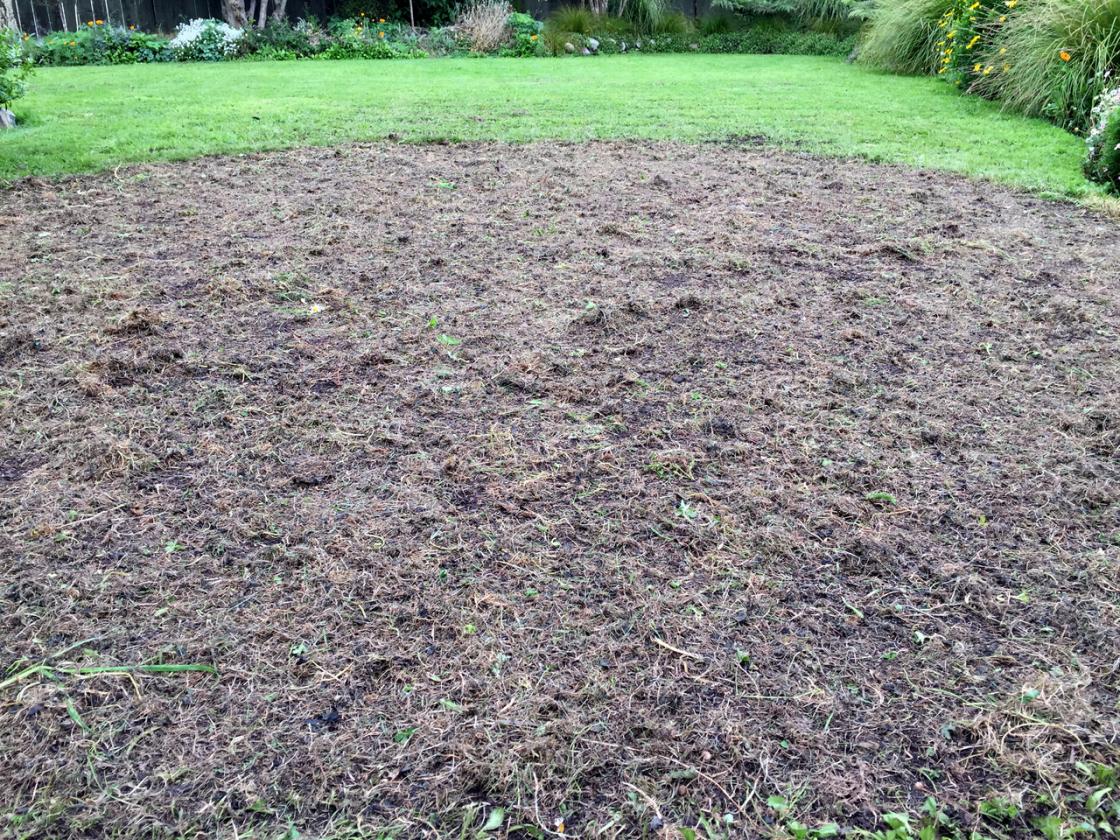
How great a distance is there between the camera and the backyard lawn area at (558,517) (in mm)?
1602

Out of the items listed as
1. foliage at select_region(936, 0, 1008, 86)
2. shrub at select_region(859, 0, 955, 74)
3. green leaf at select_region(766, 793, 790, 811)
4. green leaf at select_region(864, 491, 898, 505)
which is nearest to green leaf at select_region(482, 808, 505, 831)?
green leaf at select_region(766, 793, 790, 811)

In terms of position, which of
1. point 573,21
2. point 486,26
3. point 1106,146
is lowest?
point 1106,146

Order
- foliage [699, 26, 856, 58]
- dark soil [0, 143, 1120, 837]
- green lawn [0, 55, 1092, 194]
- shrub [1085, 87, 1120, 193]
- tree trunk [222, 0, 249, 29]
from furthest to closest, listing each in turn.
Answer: tree trunk [222, 0, 249, 29]
foliage [699, 26, 856, 58]
green lawn [0, 55, 1092, 194]
shrub [1085, 87, 1120, 193]
dark soil [0, 143, 1120, 837]

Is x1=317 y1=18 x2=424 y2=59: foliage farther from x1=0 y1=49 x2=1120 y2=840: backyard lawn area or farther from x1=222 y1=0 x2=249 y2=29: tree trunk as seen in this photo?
x1=0 y1=49 x2=1120 y2=840: backyard lawn area

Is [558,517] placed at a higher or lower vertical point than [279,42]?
lower

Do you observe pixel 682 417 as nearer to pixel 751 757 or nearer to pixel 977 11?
pixel 751 757

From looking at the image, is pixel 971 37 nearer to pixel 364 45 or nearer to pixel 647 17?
pixel 647 17

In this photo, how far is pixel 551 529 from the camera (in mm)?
2285

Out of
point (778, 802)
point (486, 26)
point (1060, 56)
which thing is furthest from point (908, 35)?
point (778, 802)

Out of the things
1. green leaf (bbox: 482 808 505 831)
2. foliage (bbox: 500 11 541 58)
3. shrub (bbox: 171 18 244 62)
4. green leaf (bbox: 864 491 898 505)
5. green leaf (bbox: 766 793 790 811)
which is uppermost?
foliage (bbox: 500 11 541 58)

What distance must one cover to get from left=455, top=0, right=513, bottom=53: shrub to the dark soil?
1031 centimetres

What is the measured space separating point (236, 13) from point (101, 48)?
238 cm

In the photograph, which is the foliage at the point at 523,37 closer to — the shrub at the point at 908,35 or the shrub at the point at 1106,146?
the shrub at the point at 908,35

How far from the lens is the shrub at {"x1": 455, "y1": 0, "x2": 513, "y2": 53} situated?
1336 centimetres
